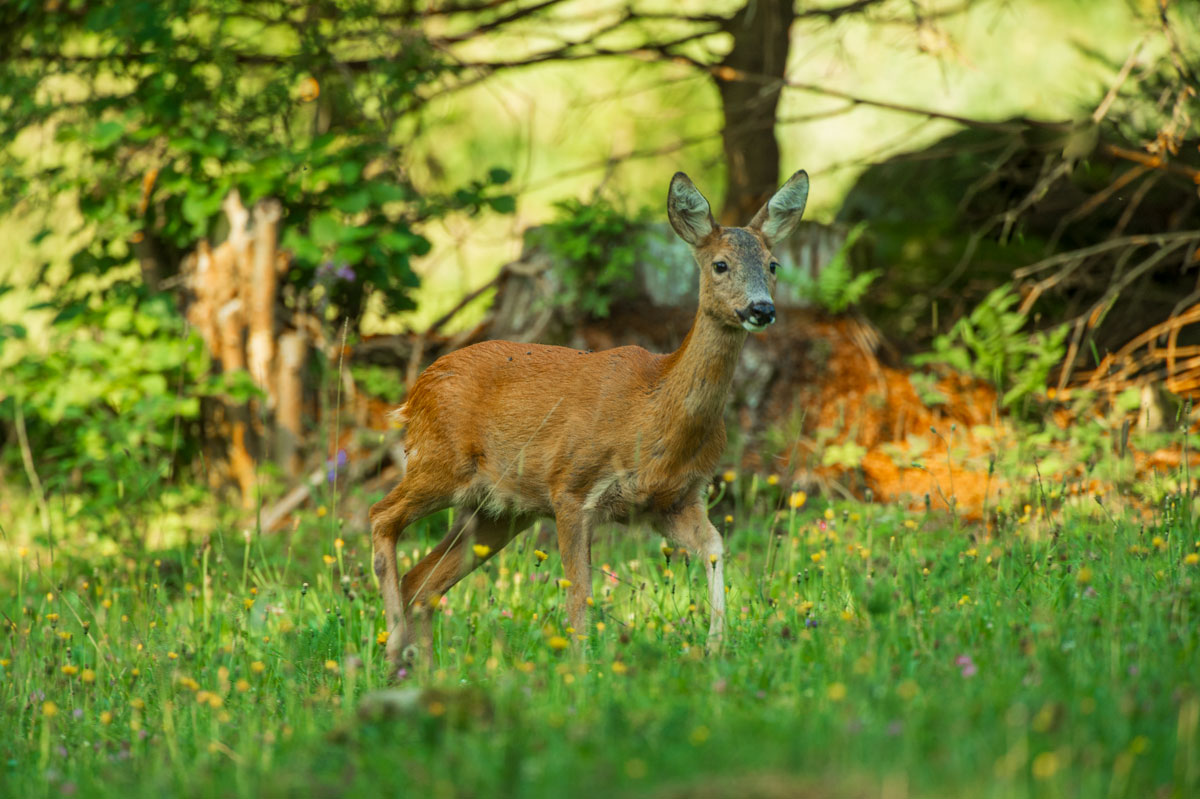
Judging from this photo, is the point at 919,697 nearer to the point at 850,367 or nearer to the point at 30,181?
the point at 850,367

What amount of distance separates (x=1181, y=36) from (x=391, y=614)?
20.9 feet

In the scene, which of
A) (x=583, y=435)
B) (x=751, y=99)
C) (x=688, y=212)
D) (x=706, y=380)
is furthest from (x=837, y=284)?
(x=583, y=435)

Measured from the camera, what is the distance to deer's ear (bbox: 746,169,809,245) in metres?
4.81

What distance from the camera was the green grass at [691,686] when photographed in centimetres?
250

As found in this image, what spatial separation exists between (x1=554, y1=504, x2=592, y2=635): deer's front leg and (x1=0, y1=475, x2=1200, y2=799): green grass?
131 millimetres

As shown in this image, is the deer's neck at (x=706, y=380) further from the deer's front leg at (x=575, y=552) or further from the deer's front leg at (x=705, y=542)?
the deer's front leg at (x=575, y=552)

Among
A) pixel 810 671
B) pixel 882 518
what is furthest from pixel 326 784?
pixel 882 518

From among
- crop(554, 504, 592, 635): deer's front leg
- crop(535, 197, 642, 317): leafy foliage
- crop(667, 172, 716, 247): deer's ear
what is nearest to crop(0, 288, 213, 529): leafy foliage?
crop(535, 197, 642, 317): leafy foliage

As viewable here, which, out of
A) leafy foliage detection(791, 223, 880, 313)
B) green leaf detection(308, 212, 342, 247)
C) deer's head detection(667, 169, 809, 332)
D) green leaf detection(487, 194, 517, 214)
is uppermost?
green leaf detection(487, 194, 517, 214)

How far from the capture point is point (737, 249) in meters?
4.57

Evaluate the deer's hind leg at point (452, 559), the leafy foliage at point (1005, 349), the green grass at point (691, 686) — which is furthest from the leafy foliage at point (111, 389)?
the leafy foliage at point (1005, 349)

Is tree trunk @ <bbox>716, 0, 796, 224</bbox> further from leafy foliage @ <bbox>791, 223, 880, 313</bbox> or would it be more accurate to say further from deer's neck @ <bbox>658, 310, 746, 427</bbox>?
deer's neck @ <bbox>658, 310, 746, 427</bbox>

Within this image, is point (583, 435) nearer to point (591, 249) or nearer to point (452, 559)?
point (452, 559)

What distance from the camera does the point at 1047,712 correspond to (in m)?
2.58
